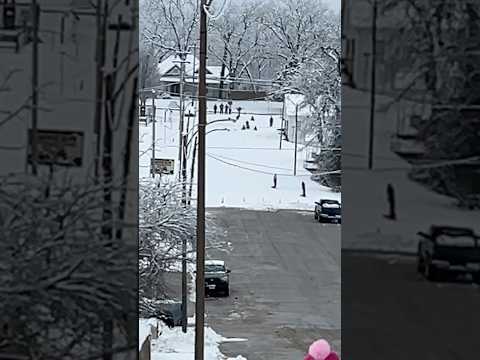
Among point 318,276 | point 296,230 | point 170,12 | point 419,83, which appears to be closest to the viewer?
point 419,83

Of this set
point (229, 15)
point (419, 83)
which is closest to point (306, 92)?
point (229, 15)

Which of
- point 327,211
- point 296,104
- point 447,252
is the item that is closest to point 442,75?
point 447,252

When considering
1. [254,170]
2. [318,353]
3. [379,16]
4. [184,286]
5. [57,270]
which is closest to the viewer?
[379,16]

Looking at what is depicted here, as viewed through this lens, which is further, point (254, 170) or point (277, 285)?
point (254, 170)

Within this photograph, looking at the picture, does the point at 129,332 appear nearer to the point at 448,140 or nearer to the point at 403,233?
the point at 403,233

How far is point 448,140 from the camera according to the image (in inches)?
84.6

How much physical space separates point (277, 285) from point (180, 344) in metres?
Answer: 2.60

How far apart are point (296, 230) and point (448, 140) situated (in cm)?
1267

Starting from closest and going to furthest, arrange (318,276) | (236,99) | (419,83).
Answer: (419,83) < (318,276) < (236,99)

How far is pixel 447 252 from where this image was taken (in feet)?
7.06

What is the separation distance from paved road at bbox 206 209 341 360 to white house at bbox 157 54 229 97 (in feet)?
8.92

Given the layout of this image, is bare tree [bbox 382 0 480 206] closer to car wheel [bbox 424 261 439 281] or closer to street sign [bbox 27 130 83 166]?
car wheel [bbox 424 261 439 281]

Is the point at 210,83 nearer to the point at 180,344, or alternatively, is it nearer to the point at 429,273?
the point at 180,344

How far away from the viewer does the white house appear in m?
10.6
